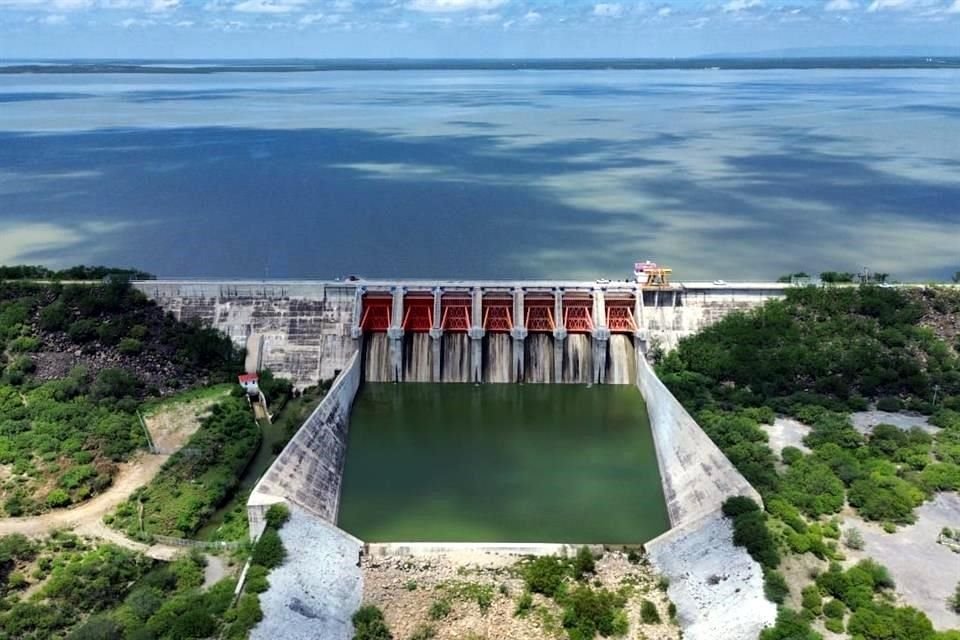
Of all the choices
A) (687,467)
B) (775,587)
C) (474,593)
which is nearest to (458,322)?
(687,467)

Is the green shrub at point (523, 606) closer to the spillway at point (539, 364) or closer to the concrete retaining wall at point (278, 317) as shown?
the spillway at point (539, 364)

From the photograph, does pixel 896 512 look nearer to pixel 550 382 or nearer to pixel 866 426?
pixel 866 426

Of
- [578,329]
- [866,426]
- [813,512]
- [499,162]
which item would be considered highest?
[499,162]

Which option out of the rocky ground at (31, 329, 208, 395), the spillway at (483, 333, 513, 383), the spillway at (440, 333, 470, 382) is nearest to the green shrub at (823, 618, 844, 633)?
the spillway at (483, 333, 513, 383)

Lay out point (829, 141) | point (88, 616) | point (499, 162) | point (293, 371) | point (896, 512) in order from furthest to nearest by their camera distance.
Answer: point (829, 141) → point (499, 162) → point (293, 371) → point (896, 512) → point (88, 616)

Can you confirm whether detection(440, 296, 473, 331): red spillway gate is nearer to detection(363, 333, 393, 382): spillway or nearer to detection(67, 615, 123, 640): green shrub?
detection(363, 333, 393, 382): spillway

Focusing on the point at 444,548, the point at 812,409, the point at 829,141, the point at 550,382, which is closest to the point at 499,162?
the point at 829,141

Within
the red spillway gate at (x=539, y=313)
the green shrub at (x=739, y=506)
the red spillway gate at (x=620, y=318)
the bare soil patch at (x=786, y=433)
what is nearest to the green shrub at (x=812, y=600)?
the green shrub at (x=739, y=506)
